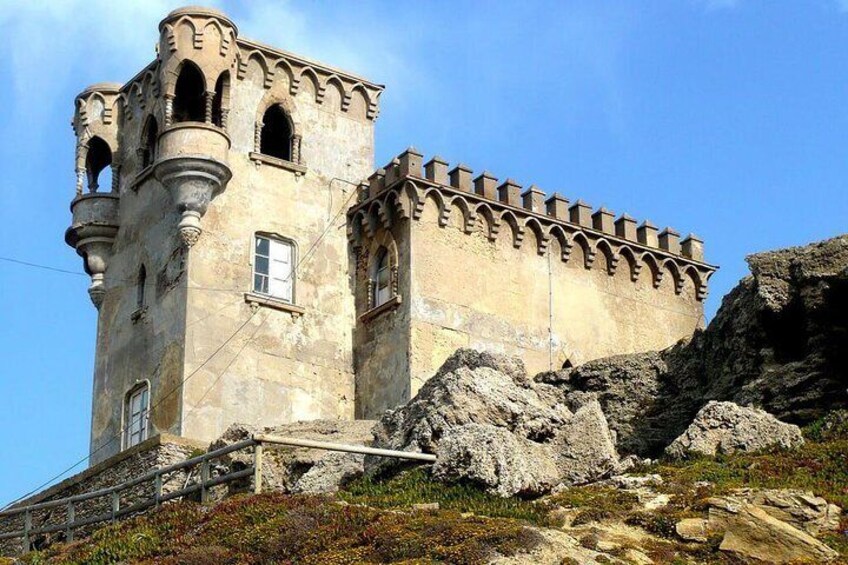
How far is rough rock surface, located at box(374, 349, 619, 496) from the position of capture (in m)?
30.6

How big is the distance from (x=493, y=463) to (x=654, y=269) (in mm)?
20865

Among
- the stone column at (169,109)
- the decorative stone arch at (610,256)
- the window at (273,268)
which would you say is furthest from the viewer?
the decorative stone arch at (610,256)

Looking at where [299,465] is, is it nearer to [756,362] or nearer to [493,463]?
[493,463]

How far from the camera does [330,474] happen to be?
3275cm

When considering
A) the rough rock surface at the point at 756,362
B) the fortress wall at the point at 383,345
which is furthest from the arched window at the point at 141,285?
the rough rock surface at the point at 756,362

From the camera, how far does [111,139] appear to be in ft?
161

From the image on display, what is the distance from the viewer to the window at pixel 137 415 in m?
44.8

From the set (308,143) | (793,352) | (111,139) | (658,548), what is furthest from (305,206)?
(658,548)

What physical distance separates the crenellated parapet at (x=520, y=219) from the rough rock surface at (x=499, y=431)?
1155 centimetres

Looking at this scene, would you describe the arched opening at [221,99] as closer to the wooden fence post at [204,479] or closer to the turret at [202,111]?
the turret at [202,111]

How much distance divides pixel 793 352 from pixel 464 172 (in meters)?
12.8

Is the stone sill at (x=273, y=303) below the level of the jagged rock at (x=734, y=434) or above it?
above

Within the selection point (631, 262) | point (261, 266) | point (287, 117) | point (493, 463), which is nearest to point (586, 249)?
point (631, 262)

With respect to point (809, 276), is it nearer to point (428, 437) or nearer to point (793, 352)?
point (793, 352)
